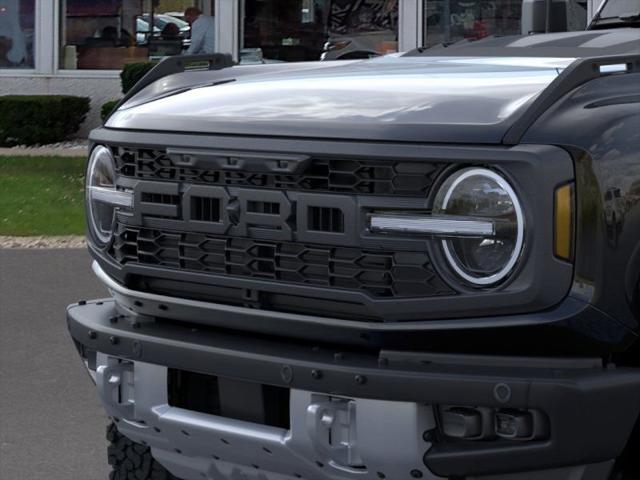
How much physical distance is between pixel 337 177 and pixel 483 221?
1.34 ft

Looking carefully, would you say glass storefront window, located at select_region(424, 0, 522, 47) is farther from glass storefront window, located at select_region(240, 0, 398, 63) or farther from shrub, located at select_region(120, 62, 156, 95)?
shrub, located at select_region(120, 62, 156, 95)

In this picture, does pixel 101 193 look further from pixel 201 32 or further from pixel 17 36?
pixel 17 36

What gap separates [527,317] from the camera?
3270 millimetres

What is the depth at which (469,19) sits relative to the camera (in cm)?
1962

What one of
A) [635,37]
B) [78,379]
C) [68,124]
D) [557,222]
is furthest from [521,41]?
[68,124]

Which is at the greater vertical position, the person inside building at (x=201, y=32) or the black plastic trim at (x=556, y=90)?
the person inside building at (x=201, y=32)

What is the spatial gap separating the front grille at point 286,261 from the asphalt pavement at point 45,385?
172 cm

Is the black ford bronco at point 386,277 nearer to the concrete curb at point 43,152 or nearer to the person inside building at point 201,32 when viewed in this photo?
the concrete curb at point 43,152

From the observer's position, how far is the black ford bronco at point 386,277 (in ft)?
10.6

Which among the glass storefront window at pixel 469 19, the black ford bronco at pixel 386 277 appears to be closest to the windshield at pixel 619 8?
the black ford bronco at pixel 386 277

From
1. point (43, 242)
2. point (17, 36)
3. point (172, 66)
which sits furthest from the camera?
point (17, 36)

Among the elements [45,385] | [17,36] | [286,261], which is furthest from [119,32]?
[286,261]

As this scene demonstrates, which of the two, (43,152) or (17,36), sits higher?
(17,36)

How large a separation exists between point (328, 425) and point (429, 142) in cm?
72
